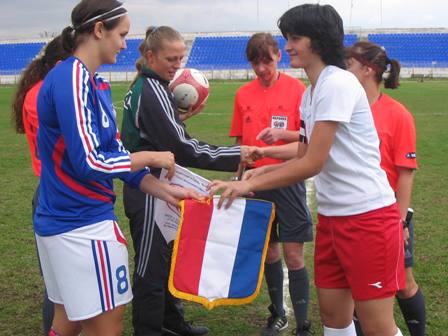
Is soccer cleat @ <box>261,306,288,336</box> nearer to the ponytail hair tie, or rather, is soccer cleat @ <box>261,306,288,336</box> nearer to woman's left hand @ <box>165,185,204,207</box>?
woman's left hand @ <box>165,185,204,207</box>

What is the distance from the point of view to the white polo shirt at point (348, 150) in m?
2.68

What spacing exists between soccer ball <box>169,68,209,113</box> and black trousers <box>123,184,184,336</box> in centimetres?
A: 78

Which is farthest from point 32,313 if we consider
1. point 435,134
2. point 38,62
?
point 435,134

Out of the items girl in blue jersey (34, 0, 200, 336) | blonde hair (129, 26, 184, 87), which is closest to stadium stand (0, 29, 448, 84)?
blonde hair (129, 26, 184, 87)

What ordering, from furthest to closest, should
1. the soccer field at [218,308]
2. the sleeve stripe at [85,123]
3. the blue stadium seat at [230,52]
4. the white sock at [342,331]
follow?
the blue stadium seat at [230,52]
the soccer field at [218,308]
the white sock at [342,331]
the sleeve stripe at [85,123]

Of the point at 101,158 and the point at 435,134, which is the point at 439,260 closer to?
the point at 101,158

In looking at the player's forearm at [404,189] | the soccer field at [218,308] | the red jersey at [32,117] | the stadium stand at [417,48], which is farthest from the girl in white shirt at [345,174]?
the stadium stand at [417,48]

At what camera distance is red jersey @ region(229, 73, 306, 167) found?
4438 millimetres

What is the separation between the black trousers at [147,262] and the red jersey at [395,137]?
1.42 meters

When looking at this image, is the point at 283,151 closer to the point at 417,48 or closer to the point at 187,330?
the point at 187,330

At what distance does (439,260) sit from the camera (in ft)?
18.6

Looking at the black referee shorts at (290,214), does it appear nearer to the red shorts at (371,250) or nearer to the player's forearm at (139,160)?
the red shorts at (371,250)

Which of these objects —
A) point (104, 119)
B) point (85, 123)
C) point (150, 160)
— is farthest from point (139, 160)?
point (85, 123)

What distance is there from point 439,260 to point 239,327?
2238 millimetres
